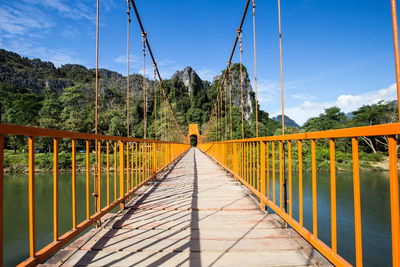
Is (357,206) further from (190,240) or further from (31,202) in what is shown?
(31,202)

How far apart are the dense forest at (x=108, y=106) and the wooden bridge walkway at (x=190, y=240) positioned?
77 centimetres

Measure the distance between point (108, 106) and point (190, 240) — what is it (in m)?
38.1

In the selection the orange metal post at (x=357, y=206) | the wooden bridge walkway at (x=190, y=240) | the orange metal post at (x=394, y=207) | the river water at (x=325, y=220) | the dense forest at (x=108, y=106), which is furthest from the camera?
the dense forest at (x=108, y=106)

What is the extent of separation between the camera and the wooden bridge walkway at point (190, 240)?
3.83 feet

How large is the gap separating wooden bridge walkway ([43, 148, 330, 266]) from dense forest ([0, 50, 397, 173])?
77cm

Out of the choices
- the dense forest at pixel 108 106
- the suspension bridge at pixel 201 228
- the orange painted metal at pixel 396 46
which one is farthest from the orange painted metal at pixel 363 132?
the dense forest at pixel 108 106

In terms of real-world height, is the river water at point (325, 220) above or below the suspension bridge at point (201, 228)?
below

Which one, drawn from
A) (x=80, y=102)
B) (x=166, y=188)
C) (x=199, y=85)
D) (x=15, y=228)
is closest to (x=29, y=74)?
(x=80, y=102)

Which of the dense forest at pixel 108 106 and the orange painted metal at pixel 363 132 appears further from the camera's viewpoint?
the dense forest at pixel 108 106

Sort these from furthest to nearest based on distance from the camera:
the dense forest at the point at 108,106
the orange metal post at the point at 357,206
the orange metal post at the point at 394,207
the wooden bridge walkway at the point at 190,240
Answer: the dense forest at the point at 108,106 → the wooden bridge walkway at the point at 190,240 → the orange metal post at the point at 357,206 → the orange metal post at the point at 394,207

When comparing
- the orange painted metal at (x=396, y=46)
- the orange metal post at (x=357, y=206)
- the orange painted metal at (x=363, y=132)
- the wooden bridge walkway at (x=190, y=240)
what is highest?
the orange painted metal at (x=396, y=46)

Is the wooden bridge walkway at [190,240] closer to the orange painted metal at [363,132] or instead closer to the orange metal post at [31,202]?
the orange metal post at [31,202]

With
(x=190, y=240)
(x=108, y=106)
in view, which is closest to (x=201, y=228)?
(x=190, y=240)

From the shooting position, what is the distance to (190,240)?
4.65ft
